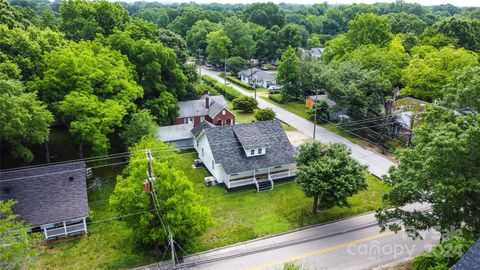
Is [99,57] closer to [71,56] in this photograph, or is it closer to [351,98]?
[71,56]

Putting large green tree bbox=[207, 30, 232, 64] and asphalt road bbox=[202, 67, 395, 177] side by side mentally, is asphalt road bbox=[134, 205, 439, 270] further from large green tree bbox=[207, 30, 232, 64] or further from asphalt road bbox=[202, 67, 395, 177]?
large green tree bbox=[207, 30, 232, 64]

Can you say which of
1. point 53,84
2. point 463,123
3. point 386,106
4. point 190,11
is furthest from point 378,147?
point 190,11

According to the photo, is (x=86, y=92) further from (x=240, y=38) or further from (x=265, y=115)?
(x=240, y=38)

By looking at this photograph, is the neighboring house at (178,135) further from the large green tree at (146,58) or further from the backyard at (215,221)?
the backyard at (215,221)

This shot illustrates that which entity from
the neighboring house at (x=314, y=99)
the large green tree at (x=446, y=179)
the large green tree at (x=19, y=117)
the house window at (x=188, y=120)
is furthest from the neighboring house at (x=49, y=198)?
the neighboring house at (x=314, y=99)

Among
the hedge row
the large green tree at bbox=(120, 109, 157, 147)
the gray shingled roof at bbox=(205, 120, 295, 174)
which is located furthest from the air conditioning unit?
the hedge row

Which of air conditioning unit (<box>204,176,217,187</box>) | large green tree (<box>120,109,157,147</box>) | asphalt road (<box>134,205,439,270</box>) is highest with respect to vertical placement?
large green tree (<box>120,109,157,147</box>)
